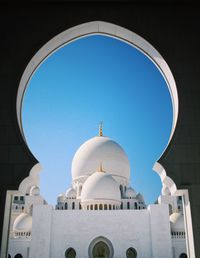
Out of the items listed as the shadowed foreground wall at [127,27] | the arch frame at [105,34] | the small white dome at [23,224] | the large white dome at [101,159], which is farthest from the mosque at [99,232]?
the shadowed foreground wall at [127,27]

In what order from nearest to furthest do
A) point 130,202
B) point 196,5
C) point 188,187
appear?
point 188,187 < point 196,5 < point 130,202

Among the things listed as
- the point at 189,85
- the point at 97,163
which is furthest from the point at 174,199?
the point at 189,85

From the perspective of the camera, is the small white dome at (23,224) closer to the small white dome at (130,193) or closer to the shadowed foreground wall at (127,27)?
the small white dome at (130,193)

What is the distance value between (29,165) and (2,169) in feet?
0.97

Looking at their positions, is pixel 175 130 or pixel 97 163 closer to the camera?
pixel 175 130

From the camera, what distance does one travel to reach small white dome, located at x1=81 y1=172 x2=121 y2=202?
69.8ft

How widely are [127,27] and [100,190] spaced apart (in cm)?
1813

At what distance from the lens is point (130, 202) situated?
23781mm

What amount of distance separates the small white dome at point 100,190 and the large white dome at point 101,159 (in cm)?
354

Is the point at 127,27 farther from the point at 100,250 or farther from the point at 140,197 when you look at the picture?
the point at 140,197

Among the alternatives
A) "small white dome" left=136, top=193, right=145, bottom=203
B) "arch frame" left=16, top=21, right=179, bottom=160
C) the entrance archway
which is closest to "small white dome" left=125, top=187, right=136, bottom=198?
"small white dome" left=136, top=193, right=145, bottom=203

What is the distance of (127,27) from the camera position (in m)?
4.00

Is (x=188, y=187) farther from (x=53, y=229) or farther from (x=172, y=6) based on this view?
(x=53, y=229)

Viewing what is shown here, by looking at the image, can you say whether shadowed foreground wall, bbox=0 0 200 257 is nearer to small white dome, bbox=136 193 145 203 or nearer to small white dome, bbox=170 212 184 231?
small white dome, bbox=170 212 184 231
